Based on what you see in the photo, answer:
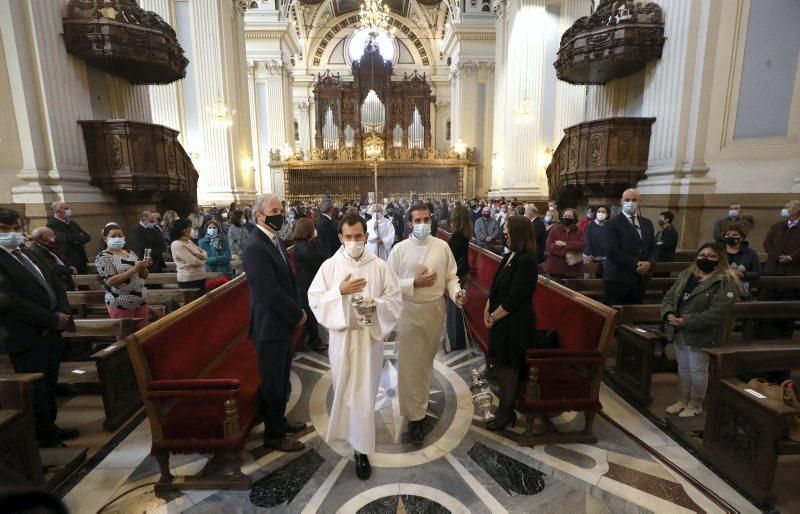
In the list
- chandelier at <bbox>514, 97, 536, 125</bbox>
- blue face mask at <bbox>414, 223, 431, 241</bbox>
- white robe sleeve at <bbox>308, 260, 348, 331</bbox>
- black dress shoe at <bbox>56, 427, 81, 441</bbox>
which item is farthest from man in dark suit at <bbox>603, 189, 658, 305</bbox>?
chandelier at <bbox>514, 97, 536, 125</bbox>

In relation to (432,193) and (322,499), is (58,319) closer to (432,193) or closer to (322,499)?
(322,499)

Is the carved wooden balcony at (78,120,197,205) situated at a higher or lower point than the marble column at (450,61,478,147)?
lower

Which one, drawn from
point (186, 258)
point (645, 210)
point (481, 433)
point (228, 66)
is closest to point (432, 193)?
point (228, 66)

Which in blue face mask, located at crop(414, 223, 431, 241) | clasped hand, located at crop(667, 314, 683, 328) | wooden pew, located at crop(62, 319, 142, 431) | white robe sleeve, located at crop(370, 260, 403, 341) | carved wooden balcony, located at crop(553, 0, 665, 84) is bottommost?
wooden pew, located at crop(62, 319, 142, 431)

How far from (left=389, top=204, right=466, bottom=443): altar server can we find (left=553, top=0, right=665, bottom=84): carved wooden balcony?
20.9 ft

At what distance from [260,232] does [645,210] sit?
7.67m

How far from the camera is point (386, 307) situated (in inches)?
100

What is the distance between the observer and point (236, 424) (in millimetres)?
2422

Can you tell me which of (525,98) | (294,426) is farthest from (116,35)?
(525,98)

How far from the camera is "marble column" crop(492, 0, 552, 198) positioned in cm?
1238

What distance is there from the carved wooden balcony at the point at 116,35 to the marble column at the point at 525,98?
10.1m

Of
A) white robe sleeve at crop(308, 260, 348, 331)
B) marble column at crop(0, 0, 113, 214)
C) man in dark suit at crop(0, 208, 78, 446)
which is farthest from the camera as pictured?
marble column at crop(0, 0, 113, 214)

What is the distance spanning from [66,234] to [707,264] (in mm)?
7411

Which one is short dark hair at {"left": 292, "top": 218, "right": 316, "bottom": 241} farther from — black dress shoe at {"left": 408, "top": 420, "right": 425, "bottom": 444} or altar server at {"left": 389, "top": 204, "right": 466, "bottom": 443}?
black dress shoe at {"left": 408, "top": 420, "right": 425, "bottom": 444}
